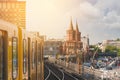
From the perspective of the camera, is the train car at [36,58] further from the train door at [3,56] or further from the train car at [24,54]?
the train door at [3,56]

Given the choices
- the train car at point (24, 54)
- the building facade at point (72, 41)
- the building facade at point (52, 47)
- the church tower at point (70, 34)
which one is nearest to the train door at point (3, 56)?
the train car at point (24, 54)

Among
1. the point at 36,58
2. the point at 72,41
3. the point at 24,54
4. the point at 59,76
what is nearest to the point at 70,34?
the point at 72,41

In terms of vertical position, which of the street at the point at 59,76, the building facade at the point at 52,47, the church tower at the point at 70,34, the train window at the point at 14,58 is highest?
the church tower at the point at 70,34

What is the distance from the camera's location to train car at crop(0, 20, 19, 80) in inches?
288

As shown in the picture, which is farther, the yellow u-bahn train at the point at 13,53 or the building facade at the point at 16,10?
the building facade at the point at 16,10

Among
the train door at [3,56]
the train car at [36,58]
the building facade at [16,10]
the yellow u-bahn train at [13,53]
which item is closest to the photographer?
the train door at [3,56]

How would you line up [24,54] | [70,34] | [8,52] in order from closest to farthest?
[8,52] → [24,54] → [70,34]

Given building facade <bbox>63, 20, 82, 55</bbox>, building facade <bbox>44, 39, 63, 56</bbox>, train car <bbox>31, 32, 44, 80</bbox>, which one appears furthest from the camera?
building facade <bbox>44, 39, 63, 56</bbox>

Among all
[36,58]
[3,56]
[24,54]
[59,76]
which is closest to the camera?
[3,56]

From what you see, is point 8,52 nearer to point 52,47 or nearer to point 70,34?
point 70,34

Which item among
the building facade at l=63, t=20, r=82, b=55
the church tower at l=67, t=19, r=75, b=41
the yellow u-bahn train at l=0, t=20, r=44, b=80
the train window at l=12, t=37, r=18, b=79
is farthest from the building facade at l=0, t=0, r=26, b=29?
the church tower at l=67, t=19, r=75, b=41

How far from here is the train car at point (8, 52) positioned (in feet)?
24.0

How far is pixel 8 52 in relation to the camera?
7.63m

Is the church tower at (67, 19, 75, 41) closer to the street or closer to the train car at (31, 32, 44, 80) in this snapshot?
the street
